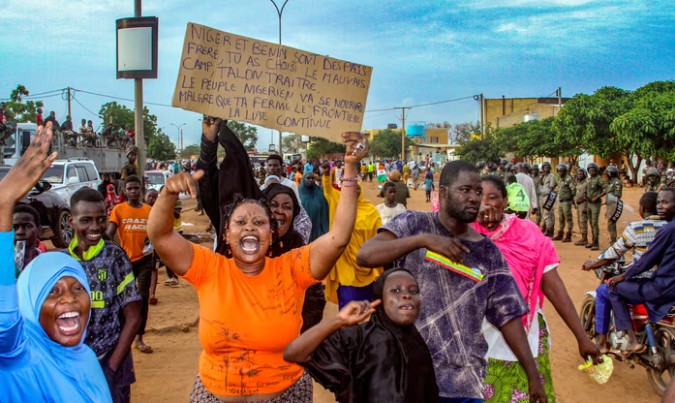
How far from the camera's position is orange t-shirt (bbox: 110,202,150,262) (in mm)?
6289

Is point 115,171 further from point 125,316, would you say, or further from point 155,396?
point 125,316

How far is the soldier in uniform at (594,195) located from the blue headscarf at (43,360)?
1226 cm

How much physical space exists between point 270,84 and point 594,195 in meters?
10.7

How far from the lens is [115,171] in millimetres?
25094

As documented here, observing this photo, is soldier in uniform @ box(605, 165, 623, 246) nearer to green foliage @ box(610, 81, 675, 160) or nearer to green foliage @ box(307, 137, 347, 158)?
green foliage @ box(610, 81, 675, 160)

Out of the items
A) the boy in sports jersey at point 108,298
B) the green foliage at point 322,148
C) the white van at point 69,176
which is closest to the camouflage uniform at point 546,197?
the white van at point 69,176

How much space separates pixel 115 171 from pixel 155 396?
2156cm

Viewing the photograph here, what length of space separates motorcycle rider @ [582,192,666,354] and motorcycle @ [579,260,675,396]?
0.12 meters

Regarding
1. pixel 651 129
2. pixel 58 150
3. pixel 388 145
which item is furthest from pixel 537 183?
pixel 388 145

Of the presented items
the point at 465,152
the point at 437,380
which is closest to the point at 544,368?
the point at 437,380

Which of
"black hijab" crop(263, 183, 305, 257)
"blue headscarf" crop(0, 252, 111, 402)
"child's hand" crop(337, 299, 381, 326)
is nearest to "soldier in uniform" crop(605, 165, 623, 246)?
"black hijab" crop(263, 183, 305, 257)

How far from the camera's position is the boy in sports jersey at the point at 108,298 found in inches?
128

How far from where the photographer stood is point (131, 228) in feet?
20.7

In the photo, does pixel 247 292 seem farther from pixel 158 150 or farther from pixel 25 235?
pixel 158 150
